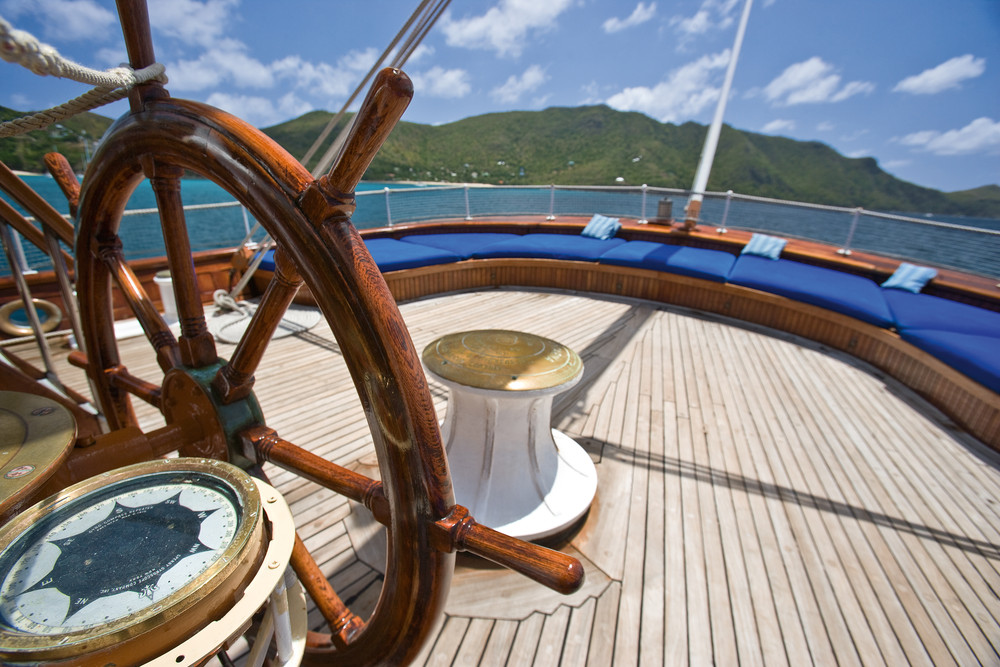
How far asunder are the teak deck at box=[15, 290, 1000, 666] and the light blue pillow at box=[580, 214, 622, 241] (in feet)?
8.56

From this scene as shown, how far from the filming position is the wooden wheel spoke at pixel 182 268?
0.84 meters

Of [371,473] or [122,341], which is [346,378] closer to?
[371,473]

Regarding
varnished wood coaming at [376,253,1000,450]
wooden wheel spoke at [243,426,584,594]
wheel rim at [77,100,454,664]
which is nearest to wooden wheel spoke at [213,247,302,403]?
wheel rim at [77,100,454,664]

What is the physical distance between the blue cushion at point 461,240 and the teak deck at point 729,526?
2174 mm

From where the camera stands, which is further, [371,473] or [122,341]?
[122,341]

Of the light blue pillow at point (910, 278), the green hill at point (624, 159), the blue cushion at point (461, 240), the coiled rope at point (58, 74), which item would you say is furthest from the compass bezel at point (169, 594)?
the green hill at point (624, 159)

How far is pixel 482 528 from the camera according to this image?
0.58 m

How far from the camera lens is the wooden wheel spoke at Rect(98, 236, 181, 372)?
1087 millimetres

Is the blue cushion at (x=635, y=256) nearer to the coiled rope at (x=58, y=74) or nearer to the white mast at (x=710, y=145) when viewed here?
the white mast at (x=710, y=145)

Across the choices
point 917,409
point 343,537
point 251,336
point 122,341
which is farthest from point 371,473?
point 917,409

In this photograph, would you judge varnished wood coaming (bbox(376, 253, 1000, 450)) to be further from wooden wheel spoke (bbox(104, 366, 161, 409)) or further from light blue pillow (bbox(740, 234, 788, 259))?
wooden wheel spoke (bbox(104, 366, 161, 409))

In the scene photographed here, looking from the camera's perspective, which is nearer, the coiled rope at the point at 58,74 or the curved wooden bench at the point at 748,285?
the coiled rope at the point at 58,74

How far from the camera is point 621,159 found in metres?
48.7

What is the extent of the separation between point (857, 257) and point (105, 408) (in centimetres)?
578
